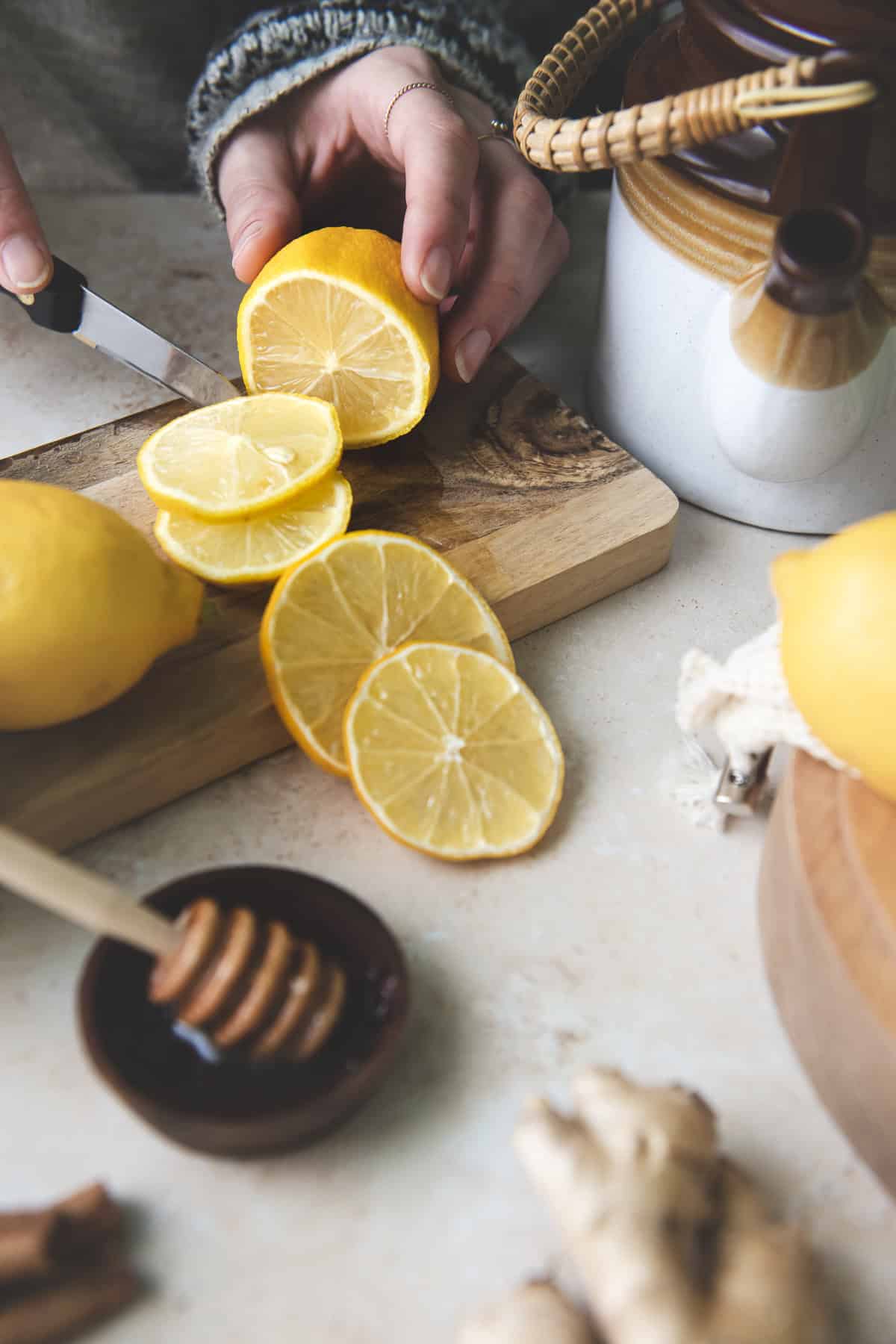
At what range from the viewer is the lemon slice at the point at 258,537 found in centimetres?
88

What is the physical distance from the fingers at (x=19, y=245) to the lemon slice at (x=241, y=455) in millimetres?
183

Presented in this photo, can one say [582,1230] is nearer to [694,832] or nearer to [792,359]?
[694,832]

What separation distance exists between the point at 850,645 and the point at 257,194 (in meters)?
0.73

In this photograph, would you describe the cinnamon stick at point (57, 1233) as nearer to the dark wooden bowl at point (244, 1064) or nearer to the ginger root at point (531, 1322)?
the dark wooden bowl at point (244, 1064)

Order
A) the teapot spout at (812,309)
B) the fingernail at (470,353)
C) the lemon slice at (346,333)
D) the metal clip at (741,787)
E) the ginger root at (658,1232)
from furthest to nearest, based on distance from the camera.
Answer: the fingernail at (470,353) → the lemon slice at (346,333) → the metal clip at (741,787) → the teapot spout at (812,309) → the ginger root at (658,1232)

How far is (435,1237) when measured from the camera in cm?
63

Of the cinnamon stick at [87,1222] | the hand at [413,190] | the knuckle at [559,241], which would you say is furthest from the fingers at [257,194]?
the cinnamon stick at [87,1222]

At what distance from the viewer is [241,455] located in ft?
2.93

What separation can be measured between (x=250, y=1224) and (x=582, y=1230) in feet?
0.65

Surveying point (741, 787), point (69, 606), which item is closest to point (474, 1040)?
point (741, 787)

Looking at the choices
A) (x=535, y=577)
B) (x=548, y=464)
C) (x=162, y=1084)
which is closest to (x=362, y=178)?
(x=548, y=464)

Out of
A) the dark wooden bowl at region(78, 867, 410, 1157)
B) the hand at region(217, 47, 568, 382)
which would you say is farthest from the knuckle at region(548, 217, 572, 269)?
the dark wooden bowl at region(78, 867, 410, 1157)

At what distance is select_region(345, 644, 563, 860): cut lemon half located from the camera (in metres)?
0.77

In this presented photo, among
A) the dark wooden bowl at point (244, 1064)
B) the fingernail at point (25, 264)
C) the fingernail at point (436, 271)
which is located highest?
the fingernail at point (436, 271)
